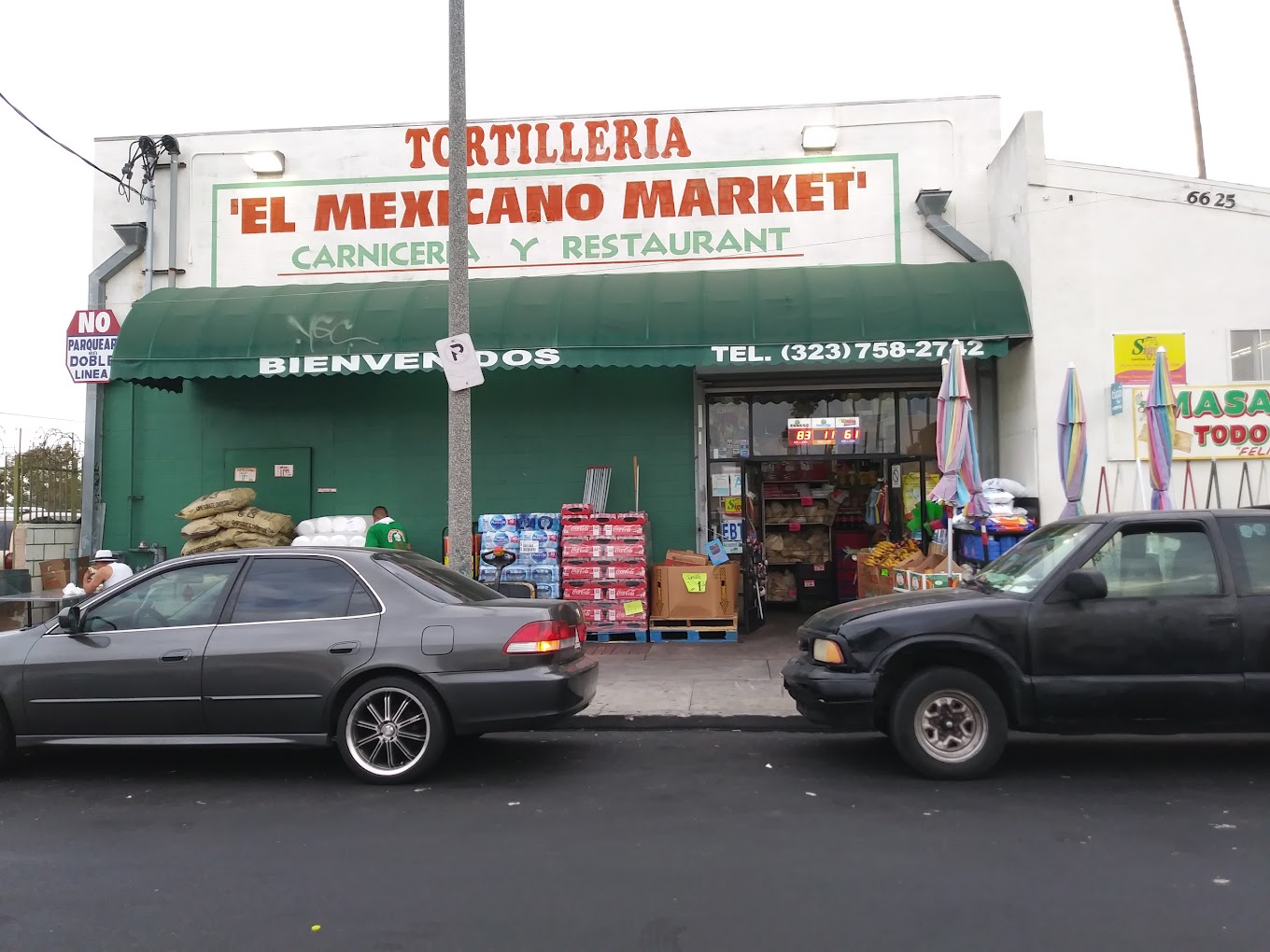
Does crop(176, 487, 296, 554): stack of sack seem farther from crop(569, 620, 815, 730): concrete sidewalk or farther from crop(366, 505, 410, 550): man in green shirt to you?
crop(569, 620, 815, 730): concrete sidewalk

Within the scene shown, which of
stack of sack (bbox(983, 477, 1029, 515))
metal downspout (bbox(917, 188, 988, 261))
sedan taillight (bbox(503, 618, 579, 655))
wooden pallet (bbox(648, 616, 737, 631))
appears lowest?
wooden pallet (bbox(648, 616, 737, 631))

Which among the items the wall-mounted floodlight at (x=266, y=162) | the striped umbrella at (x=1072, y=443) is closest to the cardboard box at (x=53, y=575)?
the wall-mounted floodlight at (x=266, y=162)

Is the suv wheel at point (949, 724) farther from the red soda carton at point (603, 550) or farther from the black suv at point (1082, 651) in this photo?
the red soda carton at point (603, 550)

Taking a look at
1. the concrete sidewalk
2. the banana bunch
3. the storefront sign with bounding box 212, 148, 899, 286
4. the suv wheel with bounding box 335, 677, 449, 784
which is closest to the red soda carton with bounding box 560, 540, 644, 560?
the concrete sidewalk

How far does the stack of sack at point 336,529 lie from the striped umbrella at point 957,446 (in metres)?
7.21

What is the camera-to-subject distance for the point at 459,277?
349 inches

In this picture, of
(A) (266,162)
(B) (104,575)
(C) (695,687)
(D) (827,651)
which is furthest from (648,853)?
(A) (266,162)

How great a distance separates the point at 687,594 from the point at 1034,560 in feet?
17.6

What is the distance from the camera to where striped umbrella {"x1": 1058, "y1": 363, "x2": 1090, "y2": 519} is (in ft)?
31.3

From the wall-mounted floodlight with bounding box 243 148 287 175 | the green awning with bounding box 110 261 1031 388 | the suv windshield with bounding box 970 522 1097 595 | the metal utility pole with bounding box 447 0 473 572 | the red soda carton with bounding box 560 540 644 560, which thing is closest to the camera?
the suv windshield with bounding box 970 522 1097 595

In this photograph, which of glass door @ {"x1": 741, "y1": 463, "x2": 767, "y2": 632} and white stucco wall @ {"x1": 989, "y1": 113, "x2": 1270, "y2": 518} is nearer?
white stucco wall @ {"x1": 989, "y1": 113, "x2": 1270, "y2": 518}

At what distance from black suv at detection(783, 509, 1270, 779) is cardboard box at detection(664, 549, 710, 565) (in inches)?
210

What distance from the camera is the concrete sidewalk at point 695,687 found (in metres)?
7.57

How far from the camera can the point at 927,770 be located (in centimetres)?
584
